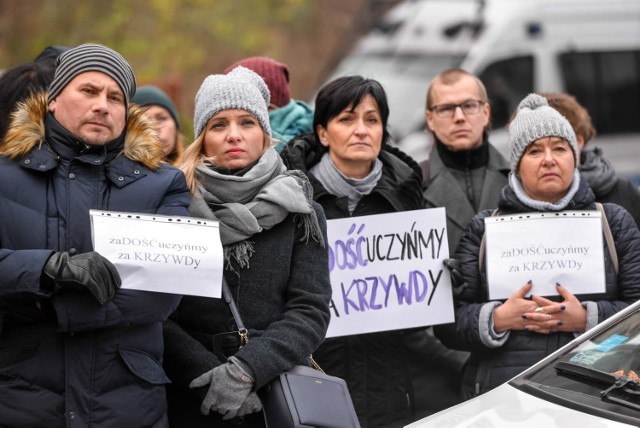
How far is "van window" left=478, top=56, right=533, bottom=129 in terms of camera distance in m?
11.9

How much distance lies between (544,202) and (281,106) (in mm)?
1567

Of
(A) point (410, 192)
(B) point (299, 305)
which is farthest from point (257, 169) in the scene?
(A) point (410, 192)

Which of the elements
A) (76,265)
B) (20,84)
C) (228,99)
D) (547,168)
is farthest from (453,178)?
(76,265)

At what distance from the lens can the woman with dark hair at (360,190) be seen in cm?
489

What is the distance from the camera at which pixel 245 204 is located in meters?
4.16

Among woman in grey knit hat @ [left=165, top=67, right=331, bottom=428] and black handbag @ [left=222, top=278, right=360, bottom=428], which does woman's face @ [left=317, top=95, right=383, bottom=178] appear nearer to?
woman in grey knit hat @ [left=165, top=67, right=331, bottom=428]

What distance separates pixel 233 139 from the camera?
14.0 feet

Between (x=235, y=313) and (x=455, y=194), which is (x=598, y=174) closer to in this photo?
(x=455, y=194)

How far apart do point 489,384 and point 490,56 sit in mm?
7750

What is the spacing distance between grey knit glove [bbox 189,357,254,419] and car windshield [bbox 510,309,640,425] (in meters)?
0.96

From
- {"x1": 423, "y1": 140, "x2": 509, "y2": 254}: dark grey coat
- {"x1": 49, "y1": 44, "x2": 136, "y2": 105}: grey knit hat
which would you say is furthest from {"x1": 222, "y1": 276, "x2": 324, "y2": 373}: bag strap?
{"x1": 423, "y1": 140, "x2": 509, "y2": 254}: dark grey coat

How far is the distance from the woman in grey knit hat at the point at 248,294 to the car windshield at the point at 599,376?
0.82 metres

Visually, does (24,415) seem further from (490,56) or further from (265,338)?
(490,56)

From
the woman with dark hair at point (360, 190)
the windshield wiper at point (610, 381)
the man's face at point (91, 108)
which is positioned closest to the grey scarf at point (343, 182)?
the woman with dark hair at point (360, 190)
